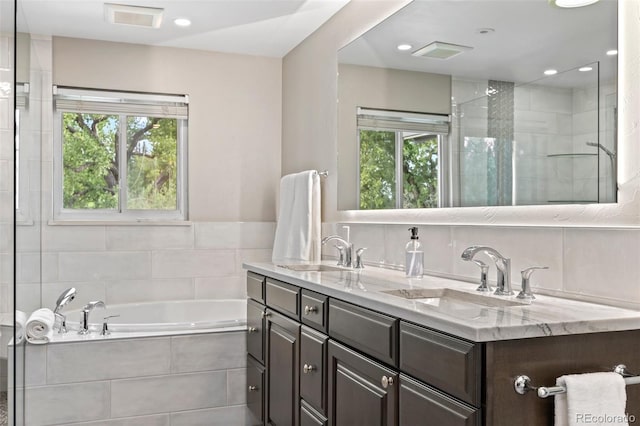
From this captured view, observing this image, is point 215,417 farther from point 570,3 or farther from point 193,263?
point 570,3

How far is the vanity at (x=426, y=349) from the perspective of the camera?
1.34 meters

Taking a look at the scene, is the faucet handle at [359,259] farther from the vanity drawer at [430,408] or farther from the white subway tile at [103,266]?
the white subway tile at [103,266]

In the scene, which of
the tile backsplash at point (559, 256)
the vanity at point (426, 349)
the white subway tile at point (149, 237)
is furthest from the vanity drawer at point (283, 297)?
the white subway tile at point (149, 237)

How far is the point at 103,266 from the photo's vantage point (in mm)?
3945

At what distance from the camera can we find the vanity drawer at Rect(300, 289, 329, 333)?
2150 millimetres

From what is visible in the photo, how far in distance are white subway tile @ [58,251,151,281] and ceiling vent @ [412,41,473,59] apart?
2397 mm

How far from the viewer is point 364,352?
1859 mm

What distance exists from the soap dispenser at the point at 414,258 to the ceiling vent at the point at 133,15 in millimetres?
2035

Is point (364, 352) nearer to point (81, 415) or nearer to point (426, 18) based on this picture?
point (426, 18)

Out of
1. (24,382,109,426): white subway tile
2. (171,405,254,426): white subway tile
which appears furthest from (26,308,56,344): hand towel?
(171,405,254,426): white subway tile

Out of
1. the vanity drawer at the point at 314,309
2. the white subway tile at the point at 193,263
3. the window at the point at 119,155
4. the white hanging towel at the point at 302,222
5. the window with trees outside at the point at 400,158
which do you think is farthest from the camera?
the white subway tile at the point at 193,263

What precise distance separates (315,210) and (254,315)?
2.59ft

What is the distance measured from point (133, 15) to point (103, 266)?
162cm

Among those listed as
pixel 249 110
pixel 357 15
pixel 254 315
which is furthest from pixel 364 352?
pixel 249 110
